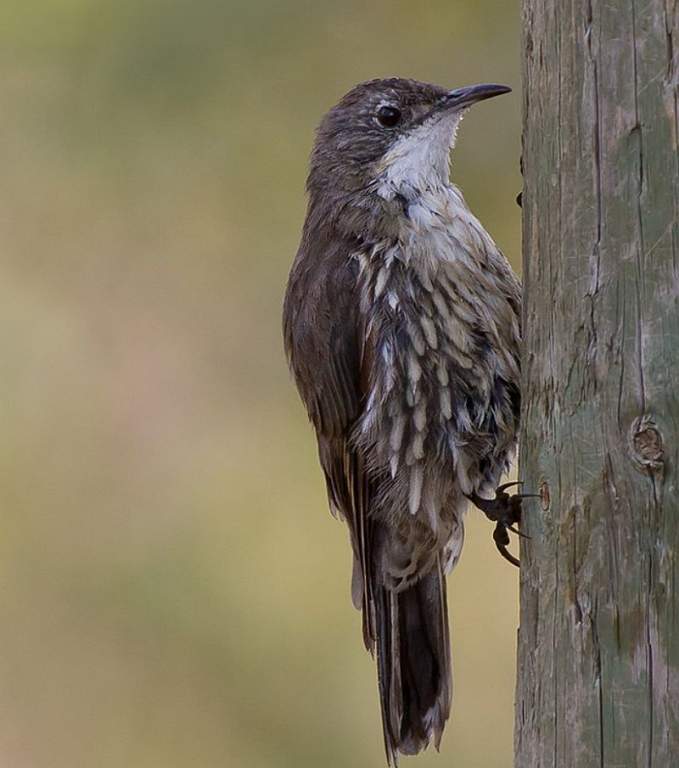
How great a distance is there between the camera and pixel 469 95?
4605 mm

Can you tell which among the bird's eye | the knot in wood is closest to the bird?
the bird's eye

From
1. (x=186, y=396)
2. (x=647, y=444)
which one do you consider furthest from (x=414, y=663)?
(x=186, y=396)

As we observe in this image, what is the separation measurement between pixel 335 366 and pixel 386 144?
28.4 inches

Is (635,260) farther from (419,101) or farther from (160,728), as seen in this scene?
(160,728)

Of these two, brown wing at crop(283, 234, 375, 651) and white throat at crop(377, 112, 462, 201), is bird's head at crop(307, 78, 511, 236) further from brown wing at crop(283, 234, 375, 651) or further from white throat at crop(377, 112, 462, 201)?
brown wing at crop(283, 234, 375, 651)

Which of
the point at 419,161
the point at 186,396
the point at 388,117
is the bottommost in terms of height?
the point at 186,396

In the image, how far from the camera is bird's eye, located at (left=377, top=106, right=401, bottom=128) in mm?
4730

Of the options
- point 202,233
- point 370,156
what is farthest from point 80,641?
point 370,156

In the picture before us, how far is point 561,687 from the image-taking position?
10.4ft

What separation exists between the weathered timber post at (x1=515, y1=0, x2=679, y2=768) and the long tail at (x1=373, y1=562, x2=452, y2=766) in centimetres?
108

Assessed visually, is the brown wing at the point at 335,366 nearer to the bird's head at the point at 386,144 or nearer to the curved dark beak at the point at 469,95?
the bird's head at the point at 386,144

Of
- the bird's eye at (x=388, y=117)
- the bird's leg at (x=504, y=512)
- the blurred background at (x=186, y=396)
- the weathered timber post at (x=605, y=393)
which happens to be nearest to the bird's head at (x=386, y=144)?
the bird's eye at (x=388, y=117)

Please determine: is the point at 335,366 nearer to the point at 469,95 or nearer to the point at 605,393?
the point at 469,95

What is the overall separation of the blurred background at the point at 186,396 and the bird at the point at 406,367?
9.24 ft
